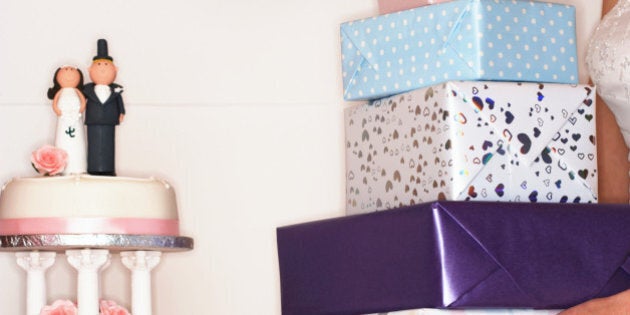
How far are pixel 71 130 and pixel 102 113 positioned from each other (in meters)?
0.06

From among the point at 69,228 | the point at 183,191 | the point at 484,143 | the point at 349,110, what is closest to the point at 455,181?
the point at 484,143

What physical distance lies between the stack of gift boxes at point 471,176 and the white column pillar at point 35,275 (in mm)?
471

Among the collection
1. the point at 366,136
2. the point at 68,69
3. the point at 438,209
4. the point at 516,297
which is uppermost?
the point at 68,69

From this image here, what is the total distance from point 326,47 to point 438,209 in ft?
2.86

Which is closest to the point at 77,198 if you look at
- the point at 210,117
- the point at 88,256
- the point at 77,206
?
the point at 77,206

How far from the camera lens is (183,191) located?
6.47ft

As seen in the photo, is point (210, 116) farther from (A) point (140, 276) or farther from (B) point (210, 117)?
(A) point (140, 276)

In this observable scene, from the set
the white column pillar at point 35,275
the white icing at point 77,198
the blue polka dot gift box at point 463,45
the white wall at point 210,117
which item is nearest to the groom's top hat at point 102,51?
the white wall at point 210,117

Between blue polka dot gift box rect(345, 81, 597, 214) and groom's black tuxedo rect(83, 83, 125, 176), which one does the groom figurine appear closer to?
groom's black tuxedo rect(83, 83, 125, 176)

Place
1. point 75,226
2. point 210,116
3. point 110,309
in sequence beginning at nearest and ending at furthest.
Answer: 1. point 75,226
2. point 110,309
3. point 210,116

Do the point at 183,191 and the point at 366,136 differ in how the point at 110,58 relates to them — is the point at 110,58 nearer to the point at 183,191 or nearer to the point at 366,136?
the point at 183,191

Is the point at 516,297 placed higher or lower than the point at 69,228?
lower

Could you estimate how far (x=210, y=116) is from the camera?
1994 mm

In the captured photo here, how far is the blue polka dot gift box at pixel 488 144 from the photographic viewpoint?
4.45 feet
